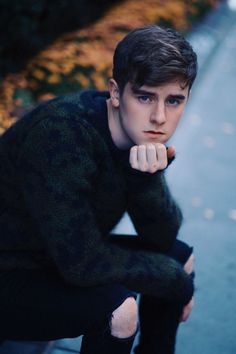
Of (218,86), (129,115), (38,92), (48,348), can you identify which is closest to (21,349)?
(48,348)

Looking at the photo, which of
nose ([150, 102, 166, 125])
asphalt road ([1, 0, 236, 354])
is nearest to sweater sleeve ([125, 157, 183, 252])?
nose ([150, 102, 166, 125])

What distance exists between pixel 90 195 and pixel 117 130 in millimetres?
261

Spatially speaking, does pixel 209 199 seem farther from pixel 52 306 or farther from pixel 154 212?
pixel 52 306

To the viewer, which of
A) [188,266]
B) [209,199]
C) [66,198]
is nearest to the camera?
[66,198]

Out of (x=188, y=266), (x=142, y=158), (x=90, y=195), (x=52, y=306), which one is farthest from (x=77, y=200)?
(x=188, y=266)

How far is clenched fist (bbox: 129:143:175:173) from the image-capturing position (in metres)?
1.83

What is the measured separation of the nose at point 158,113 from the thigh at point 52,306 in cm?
61

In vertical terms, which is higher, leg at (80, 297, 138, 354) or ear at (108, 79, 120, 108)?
ear at (108, 79, 120, 108)

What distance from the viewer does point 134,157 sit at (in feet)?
6.00

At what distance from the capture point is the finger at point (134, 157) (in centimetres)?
183

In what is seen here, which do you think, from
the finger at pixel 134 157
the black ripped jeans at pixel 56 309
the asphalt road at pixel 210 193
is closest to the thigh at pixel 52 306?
the black ripped jeans at pixel 56 309

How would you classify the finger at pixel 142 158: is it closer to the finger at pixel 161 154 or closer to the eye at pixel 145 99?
the finger at pixel 161 154

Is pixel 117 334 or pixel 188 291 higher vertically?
pixel 188 291

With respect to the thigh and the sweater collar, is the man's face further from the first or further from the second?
the thigh
